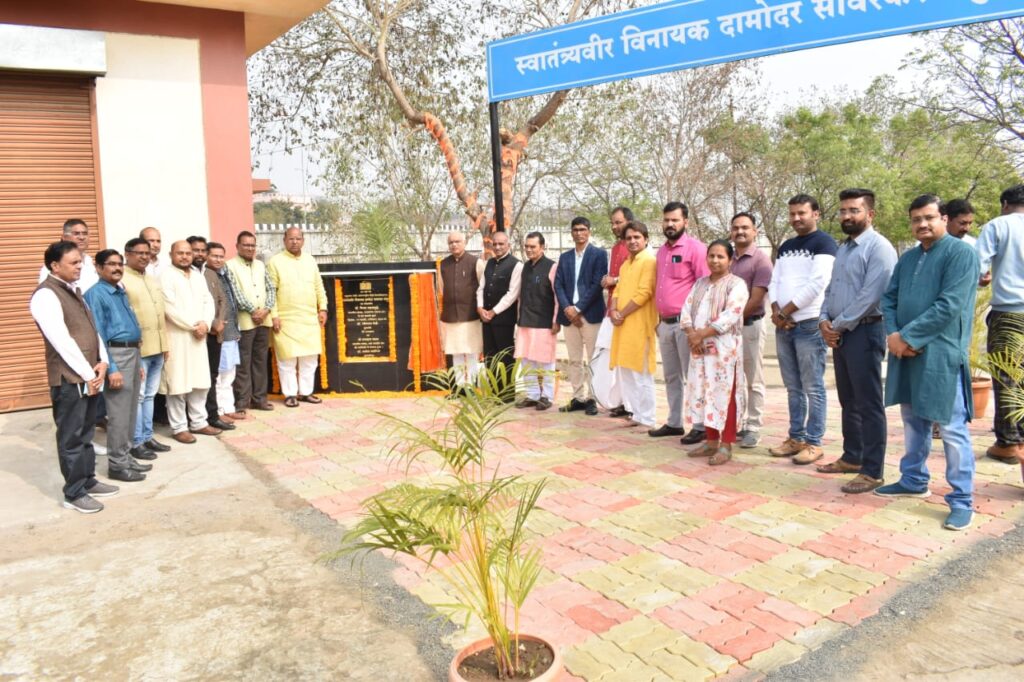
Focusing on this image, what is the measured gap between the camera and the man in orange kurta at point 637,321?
6414 millimetres

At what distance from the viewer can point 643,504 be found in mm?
4652

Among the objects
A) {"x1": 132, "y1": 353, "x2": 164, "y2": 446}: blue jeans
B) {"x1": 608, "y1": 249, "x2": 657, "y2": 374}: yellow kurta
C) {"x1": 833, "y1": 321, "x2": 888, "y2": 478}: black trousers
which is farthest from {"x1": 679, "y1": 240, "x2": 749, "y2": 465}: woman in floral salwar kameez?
{"x1": 132, "y1": 353, "x2": 164, "y2": 446}: blue jeans

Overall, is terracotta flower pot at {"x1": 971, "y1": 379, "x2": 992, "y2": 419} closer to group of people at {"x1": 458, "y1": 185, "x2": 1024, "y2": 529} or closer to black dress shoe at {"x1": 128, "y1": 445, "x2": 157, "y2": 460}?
group of people at {"x1": 458, "y1": 185, "x2": 1024, "y2": 529}

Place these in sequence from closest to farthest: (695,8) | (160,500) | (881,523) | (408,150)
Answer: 1. (881,523)
2. (160,500)
3. (695,8)
4. (408,150)

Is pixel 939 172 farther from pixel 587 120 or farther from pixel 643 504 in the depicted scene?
pixel 643 504

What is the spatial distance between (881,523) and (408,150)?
14148 millimetres

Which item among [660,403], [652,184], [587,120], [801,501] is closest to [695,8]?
[660,403]

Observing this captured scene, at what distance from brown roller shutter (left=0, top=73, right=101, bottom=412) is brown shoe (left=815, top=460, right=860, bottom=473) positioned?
21.7 ft

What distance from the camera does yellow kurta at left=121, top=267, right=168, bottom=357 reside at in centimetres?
588

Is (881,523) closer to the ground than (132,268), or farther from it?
closer to the ground

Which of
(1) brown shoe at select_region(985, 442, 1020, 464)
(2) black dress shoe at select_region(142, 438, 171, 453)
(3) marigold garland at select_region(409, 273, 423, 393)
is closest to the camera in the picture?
(1) brown shoe at select_region(985, 442, 1020, 464)

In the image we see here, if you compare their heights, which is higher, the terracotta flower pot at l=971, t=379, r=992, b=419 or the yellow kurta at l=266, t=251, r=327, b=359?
the yellow kurta at l=266, t=251, r=327, b=359

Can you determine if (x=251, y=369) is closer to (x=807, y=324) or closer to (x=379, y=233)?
(x=807, y=324)

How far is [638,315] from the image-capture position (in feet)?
21.2
